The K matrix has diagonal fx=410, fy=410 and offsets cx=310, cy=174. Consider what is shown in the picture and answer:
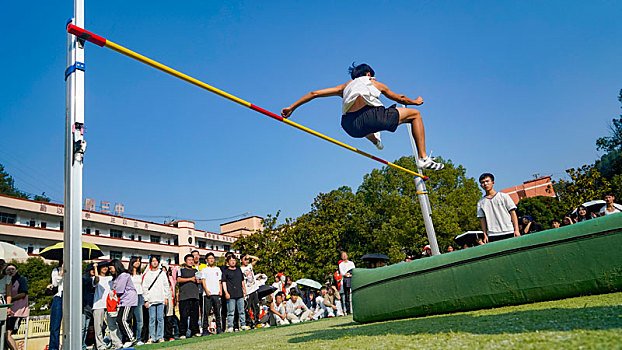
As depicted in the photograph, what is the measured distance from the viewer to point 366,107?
5.16m

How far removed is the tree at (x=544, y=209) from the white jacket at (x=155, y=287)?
30689 mm

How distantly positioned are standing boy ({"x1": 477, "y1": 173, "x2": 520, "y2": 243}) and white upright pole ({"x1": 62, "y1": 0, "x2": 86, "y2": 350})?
468 centimetres

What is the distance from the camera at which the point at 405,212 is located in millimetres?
29391

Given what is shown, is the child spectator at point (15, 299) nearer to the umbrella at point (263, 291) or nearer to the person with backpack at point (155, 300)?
the person with backpack at point (155, 300)

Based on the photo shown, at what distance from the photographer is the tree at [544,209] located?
31.7 meters

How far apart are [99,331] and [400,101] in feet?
20.3

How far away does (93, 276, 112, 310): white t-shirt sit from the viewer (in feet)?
23.2

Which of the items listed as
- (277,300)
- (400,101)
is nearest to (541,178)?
(277,300)

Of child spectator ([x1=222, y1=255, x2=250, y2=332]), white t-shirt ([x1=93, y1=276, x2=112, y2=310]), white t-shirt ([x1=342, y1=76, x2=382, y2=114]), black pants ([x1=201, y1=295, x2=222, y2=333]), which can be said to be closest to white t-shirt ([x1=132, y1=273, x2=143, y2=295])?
white t-shirt ([x1=93, y1=276, x2=112, y2=310])

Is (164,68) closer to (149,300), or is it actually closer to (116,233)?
(149,300)

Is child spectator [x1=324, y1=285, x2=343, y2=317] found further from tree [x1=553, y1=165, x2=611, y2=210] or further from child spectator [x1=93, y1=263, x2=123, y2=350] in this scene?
tree [x1=553, y1=165, x2=611, y2=210]

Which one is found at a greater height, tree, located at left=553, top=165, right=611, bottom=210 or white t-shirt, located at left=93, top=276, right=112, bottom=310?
tree, located at left=553, top=165, right=611, bottom=210

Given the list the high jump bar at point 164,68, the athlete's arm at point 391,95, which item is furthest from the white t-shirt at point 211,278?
the athlete's arm at point 391,95

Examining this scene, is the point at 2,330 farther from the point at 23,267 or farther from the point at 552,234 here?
the point at 23,267
